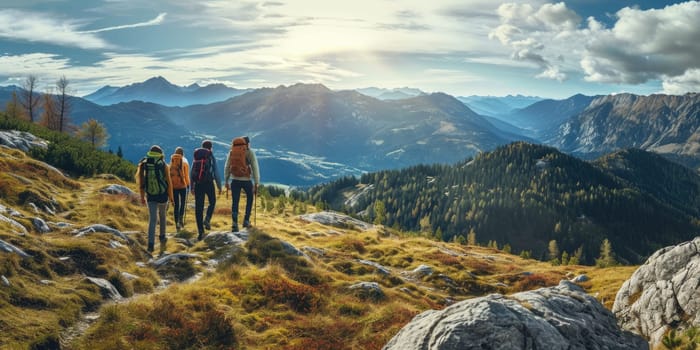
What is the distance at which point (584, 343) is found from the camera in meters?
9.80

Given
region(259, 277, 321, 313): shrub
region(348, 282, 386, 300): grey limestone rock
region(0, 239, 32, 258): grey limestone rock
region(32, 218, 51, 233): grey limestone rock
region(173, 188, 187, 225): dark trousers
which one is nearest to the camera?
region(0, 239, 32, 258): grey limestone rock

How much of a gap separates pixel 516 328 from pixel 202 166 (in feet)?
64.7

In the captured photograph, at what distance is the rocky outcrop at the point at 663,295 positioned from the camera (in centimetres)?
1138

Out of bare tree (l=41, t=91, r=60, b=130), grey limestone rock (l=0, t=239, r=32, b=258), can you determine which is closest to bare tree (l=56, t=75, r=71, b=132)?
bare tree (l=41, t=91, r=60, b=130)

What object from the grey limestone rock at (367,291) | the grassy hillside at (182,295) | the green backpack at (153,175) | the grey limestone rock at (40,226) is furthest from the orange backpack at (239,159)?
the grey limestone rock at (367,291)

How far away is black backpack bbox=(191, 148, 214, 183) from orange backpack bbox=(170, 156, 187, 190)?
76cm

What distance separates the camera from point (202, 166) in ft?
78.4

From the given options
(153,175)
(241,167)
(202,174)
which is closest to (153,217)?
(153,175)

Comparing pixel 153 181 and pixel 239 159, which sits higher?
pixel 239 159

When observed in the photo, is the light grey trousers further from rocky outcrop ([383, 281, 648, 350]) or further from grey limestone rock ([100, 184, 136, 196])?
grey limestone rock ([100, 184, 136, 196])

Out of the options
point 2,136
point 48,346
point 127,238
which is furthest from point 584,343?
point 2,136

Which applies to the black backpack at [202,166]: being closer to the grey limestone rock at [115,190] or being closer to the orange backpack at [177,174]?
the orange backpack at [177,174]

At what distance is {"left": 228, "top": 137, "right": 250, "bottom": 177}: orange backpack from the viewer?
957 inches

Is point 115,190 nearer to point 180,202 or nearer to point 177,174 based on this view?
point 180,202
